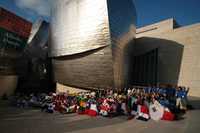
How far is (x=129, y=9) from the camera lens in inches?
561

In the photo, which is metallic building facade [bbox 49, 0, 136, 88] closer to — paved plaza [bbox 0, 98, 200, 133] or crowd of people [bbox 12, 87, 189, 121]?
crowd of people [bbox 12, 87, 189, 121]

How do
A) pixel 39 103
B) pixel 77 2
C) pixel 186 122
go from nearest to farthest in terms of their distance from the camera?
pixel 186 122 < pixel 39 103 < pixel 77 2

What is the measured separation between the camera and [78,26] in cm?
1184

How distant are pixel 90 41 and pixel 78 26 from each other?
1.46 meters

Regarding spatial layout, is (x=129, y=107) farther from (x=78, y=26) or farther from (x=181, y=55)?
(x=181, y=55)

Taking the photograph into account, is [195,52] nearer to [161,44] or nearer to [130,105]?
[161,44]

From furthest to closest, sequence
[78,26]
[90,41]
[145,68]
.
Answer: [145,68]
[78,26]
[90,41]

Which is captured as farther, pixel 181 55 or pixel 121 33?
pixel 181 55

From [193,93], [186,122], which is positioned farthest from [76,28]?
[193,93]

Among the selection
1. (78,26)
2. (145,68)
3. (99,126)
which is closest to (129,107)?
(99,126)

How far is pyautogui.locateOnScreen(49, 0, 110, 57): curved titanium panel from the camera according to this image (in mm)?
10961

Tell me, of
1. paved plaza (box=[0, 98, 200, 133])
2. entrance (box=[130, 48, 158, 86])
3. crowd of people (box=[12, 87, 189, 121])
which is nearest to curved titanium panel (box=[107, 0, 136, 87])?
crowd of people (box=[12, 87, 189, 121])

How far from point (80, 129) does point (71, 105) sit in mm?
Result: 3078

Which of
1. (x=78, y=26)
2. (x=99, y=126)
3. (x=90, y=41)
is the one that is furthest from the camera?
(x=78, y=26)
